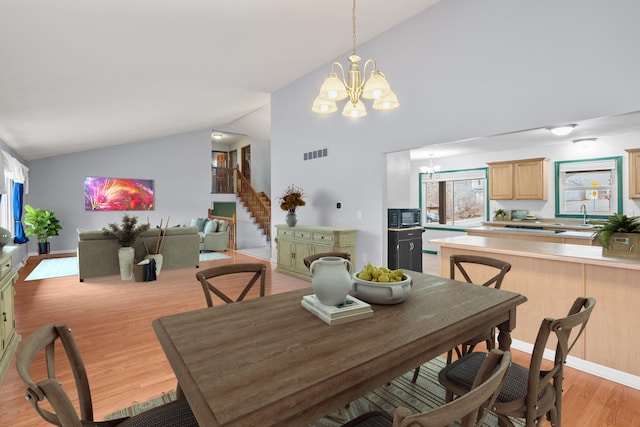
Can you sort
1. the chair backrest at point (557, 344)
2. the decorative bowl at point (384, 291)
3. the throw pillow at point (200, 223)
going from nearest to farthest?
the chair backrest at point (557, 344)
the decorative bowl at point (384, 291)
the throw pillow at point (200, 223)

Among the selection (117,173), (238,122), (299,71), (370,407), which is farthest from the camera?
(238,122)

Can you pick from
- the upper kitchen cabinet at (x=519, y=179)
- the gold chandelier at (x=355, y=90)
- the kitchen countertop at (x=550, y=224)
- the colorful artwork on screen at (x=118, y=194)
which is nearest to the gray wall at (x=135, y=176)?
the colorful artwork on screen at (x=118, y=194)

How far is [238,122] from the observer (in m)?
10.0

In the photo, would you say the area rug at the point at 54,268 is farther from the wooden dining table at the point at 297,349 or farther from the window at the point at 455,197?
the window at the point at 455,197

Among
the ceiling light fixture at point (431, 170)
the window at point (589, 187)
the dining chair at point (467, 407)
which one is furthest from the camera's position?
the ceiling light fixture at point (431, 170)

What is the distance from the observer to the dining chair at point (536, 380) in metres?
1.29

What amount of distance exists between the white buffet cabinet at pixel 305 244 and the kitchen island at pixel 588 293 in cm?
221

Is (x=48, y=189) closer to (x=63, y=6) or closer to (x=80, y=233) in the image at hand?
(x=80, y=233)

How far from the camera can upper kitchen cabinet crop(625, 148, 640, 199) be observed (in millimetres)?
5023

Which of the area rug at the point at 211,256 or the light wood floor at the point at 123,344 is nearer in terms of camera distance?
the light wood floor at the point at 123,344

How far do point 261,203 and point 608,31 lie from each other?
8814 mm

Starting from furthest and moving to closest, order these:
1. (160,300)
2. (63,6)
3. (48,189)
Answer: (48,189) < (160,300) < (63,6)

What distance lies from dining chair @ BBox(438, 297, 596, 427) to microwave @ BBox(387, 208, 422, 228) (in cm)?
345

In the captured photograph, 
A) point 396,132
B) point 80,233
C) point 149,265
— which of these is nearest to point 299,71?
point 396,132
